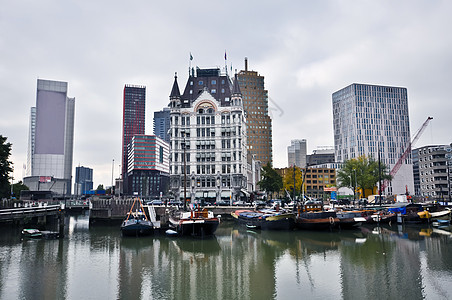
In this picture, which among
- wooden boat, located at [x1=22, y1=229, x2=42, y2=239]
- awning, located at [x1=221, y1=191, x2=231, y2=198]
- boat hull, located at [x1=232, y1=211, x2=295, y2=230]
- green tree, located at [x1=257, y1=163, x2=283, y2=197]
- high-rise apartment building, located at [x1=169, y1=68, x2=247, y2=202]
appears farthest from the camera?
green tree, located at [x1=257, y1=163, x2=283, y2=197]

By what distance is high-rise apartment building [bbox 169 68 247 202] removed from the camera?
10806 cm

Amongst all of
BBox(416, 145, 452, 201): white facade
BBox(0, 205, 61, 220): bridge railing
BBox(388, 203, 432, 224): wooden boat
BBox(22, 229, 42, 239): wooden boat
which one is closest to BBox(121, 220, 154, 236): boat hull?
BBox(22, 229, 42, 239): wooden boat

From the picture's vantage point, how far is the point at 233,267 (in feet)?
108

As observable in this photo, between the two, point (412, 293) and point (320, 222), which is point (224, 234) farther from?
point (412, 293)

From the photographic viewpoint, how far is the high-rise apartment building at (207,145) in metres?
108

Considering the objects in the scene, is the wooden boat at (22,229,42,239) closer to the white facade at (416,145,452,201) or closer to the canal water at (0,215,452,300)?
the canal water at (0,215,452,300)

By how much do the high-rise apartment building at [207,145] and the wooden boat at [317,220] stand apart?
4997 cm

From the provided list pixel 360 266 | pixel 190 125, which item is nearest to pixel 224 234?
pixel 360 266

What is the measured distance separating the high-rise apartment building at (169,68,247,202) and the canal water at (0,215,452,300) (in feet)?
182

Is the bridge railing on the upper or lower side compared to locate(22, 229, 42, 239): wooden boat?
upper

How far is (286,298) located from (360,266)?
11.7 m

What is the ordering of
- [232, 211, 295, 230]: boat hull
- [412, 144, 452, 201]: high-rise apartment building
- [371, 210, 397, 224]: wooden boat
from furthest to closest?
[412, 144, 452, 201]: high-rise apartment building
[371, 210, 397, 224]: wooden boat
[232, 211, 295, 230]: boat hull

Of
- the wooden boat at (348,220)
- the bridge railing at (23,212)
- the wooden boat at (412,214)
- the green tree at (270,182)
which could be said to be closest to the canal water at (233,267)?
the bridge railing at (23,212)

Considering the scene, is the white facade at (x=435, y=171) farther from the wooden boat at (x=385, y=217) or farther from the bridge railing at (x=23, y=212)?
the bridge railing at (x=23, y=212)
